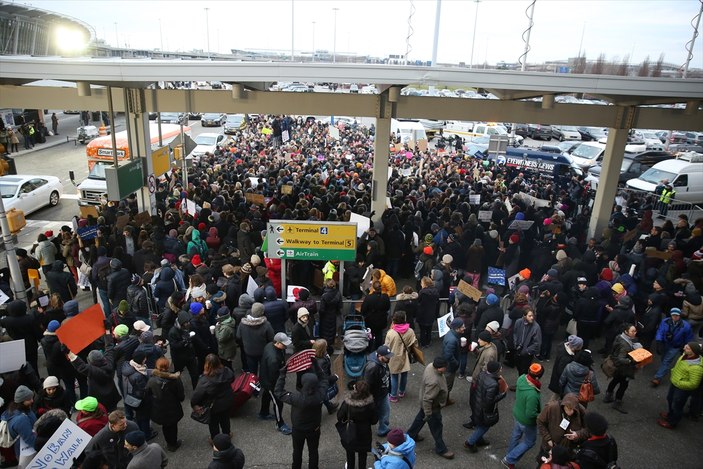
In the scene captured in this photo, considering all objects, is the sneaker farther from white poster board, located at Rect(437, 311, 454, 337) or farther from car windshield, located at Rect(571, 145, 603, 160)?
car windshield, located at Rect(571, 145, 603, 160)

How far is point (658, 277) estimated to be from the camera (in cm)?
889

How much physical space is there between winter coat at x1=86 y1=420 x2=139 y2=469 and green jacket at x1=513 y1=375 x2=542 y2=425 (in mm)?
4345

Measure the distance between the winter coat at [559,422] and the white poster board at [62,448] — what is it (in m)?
4.96

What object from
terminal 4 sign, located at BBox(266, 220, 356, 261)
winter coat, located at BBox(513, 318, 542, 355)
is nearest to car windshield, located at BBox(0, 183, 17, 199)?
terminal 4 sign, located at BBox(266, 220, 356, 261)

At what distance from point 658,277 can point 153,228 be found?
9.95m

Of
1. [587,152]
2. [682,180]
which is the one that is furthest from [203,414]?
[587,152]

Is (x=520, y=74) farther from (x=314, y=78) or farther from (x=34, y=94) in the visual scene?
(x=34, y=94)

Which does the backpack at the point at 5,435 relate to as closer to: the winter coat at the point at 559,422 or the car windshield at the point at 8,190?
the winter coat at the point at 559,422

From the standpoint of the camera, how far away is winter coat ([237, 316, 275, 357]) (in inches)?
273

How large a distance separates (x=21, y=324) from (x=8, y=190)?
11355mm

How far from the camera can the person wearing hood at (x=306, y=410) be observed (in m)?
5.47

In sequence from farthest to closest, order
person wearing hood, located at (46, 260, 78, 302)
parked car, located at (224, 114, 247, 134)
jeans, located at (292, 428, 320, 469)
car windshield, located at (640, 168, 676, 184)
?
parked car, located at (224, 114, 247, 134) → car windshield, located at (640, 168, 676, 184) → person wearing hood, located at (46, 260, 78, 302) → jeans, located at (292, 428, 320, 469)

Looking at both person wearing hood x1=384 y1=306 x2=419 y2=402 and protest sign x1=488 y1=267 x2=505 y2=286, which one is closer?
person wearing hood x1=384 y1=306 x2=419 y2=402

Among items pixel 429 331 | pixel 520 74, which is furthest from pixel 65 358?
pixel 520 74
